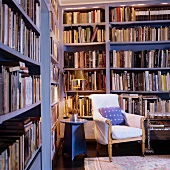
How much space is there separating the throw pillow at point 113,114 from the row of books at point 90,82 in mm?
612

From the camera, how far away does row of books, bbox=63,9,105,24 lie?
173 inches

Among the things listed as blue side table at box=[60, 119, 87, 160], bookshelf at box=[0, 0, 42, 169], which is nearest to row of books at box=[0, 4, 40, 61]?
bookshelf at box=[0, 0, 42, 169]

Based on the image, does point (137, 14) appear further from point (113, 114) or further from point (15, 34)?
point (15, 34)

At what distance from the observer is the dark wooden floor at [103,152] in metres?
3.14

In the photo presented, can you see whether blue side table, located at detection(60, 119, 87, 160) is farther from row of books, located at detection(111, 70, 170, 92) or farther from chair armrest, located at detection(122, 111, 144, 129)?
row of books, located at detection(111, 70, 170, 92)

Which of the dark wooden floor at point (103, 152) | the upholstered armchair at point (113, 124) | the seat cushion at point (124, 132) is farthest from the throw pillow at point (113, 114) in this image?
the dark wooden floor at point (103, 152)

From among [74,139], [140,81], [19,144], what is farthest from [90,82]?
[19,144]

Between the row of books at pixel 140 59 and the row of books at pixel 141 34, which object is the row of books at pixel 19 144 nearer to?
the row of books at pixel 140 59

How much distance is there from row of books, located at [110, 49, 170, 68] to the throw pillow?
0.89 metres

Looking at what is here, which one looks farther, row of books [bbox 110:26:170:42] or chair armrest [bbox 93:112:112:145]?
row of books [bbox 110:26:170:42]

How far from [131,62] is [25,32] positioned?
2.93 m

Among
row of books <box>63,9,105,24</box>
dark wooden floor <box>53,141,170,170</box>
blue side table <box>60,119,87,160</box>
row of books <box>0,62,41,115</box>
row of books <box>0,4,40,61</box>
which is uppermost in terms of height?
row of books <box>63,9,105,24</box>

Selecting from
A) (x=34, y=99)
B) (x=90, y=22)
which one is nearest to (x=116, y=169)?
(x=34, y=99)

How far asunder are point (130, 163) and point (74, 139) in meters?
0.83
